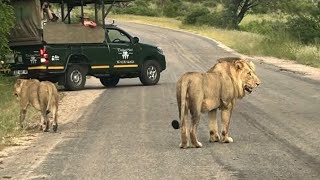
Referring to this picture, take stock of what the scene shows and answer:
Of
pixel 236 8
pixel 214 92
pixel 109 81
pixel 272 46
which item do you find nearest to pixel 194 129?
pixel 214 92

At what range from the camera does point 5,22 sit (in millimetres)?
18156

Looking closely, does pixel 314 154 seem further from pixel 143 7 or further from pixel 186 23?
pixel 143 7

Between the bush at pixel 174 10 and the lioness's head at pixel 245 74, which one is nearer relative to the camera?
the lioness's head at pixel 245 74

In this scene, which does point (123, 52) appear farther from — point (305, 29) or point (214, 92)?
point (305, 29)

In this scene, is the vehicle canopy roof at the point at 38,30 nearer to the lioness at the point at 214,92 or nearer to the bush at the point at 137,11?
the lioness at the point at 214,92

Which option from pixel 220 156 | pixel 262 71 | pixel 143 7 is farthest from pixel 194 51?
pixel 143 7

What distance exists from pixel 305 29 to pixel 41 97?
105 feet

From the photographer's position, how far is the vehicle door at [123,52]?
21.2 meters

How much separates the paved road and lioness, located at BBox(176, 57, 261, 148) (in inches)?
12.1

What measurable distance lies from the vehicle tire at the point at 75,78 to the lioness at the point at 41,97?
7.70 meters

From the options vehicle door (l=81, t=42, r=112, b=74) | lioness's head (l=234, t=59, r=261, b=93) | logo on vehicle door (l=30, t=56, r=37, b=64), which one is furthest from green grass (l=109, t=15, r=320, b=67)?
lioness's head (l=234, t=59, r=261, b=93)

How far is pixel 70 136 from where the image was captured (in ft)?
36.8

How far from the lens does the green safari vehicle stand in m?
19.3

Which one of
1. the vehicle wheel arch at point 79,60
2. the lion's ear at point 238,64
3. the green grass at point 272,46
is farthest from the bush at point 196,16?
the lion's ear at point 238,64
